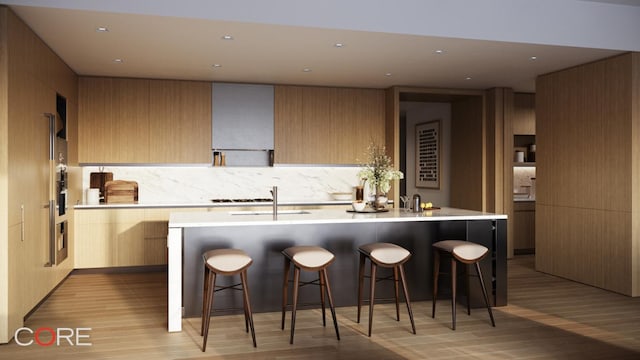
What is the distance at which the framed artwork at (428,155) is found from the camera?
920 cm

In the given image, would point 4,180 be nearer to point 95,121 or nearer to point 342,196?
point 95,121

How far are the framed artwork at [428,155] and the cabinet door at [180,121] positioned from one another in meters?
3.96

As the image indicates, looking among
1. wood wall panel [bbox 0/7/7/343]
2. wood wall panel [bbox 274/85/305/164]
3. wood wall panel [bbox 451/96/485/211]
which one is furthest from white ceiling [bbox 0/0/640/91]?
wood wall panel [bbox 451/96/485/211]

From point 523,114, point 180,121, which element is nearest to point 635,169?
point 523,114

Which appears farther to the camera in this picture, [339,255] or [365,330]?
[339,255]

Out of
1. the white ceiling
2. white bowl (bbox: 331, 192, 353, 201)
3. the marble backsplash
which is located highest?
the white ceiling

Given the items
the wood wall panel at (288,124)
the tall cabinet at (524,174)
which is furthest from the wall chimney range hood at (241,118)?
the tall cabinet at (524,174)

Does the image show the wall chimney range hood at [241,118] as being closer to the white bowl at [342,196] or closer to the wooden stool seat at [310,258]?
the white bowl at [342,196]

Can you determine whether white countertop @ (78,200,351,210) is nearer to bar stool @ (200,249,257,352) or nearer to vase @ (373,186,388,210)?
vase @ (373,186,388,210)

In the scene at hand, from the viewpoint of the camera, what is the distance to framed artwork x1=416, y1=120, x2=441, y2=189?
9.20 metres

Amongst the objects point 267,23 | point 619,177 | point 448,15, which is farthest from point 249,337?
point 619,177

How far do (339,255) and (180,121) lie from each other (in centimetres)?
342

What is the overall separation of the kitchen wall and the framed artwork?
9 cm

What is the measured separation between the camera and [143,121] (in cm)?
717
